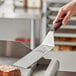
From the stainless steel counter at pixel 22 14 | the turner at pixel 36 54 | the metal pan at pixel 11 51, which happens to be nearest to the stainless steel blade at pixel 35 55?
the turner at pixel 36 54

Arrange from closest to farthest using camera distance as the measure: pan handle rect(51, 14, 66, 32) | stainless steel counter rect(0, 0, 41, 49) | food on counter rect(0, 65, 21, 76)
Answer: food on counter rect(0, 65, 21, 76)
pan handle rect(51, 14, 66, 32)
stainless steel counter rect(0, 0, 41, 49)

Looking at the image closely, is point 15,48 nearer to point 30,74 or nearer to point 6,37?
point 30,74

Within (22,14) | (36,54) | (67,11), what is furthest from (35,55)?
(22,14)

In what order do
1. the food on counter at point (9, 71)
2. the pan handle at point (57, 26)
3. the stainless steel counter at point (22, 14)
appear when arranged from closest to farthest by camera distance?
the food on counter at point (9, 71)
the pan handle at point (57, 26)
the stainless steel counter at point (22, 14)

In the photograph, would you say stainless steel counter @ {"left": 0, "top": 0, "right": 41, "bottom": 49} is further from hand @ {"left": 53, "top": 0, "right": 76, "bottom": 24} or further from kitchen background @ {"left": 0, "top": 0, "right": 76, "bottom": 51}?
hand @ {"left": 53, "top": 0, "right": 76, "bottom": 24}

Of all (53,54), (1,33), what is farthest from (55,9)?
(53,54)

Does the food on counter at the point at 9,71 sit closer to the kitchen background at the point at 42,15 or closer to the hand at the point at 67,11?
the hand at the point at 67,11

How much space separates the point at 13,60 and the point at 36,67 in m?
0.20

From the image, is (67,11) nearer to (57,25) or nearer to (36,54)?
(57,25)

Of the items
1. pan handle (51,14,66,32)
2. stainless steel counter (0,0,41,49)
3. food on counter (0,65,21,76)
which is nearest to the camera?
food on counter (0,65,21,76)

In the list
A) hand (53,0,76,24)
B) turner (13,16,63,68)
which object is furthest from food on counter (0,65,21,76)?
hand (53,0,76,24)

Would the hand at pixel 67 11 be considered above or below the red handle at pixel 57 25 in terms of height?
above

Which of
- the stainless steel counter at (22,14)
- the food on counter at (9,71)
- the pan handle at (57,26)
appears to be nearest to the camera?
the food on counter at (9,71)

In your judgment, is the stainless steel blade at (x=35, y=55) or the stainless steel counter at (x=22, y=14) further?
the stainless steel counter at (x=22, y=14)
